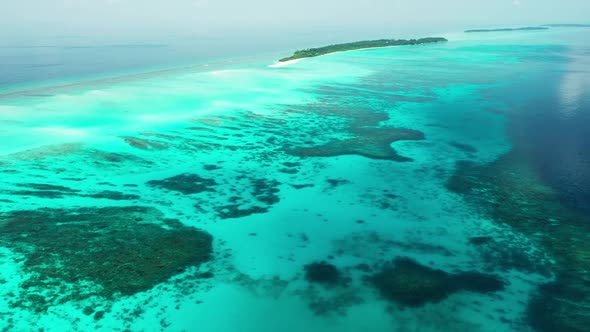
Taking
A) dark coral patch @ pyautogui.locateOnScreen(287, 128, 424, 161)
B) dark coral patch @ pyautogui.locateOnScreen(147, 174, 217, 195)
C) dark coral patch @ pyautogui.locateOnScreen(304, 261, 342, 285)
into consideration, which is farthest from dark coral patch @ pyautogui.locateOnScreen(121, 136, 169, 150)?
dark coral patch @ pyautogui.locateOnScreen(304, 261, 342, 285)

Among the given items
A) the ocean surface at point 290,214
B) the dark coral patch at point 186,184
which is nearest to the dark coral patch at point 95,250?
the ocean surface at point 290,214

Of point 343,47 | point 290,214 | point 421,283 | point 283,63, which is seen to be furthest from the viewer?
point 343,47

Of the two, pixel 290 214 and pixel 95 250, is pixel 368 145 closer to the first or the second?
→ pixel 290 214

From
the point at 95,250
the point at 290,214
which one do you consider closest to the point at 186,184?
the point at 290,214

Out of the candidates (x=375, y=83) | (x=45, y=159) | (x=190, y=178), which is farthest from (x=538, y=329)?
(x=375, y=83)

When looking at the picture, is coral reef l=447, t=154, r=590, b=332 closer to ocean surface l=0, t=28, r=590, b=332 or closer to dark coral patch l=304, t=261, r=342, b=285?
ocean surface l=0, t=28, r=590, b=332
